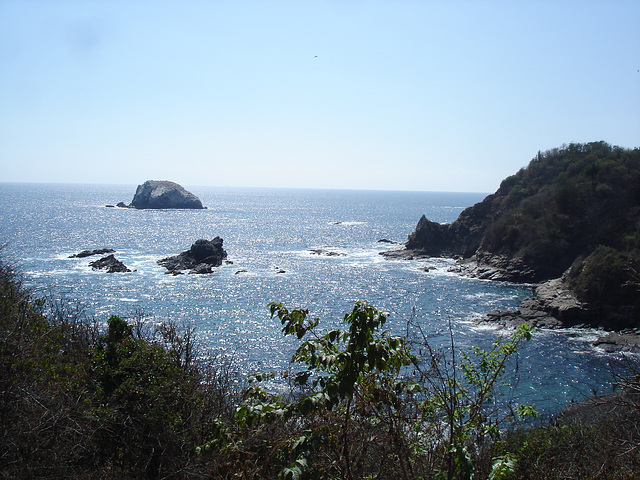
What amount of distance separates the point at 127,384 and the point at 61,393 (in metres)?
1.66

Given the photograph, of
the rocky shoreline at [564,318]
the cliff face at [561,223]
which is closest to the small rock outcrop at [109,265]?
the rocky shoreline at [564,318]

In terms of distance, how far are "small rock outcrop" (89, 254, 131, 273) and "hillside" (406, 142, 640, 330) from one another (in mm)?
52981

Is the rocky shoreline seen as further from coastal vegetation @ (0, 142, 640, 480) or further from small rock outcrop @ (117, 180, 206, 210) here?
small rock outcrop @ (117, 180, 206, 210)

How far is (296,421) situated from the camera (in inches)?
300

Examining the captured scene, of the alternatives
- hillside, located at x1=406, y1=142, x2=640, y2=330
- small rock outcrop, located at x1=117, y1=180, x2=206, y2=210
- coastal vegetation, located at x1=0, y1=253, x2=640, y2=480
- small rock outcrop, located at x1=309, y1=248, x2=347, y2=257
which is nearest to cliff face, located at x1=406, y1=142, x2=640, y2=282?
hillside, located at x1=406, y1=142, x2=640, y2=330

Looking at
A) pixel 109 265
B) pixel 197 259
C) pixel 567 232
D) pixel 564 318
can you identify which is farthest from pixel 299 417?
pixel 567 232

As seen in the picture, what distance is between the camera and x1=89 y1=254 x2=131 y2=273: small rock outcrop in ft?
212

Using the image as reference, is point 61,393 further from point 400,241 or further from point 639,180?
point 400,241

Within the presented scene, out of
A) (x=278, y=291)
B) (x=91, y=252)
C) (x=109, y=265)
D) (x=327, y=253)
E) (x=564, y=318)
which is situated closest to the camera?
(x=564, y=318)

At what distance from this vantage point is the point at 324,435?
545cm

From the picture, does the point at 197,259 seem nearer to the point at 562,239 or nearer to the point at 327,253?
the point at 327,253

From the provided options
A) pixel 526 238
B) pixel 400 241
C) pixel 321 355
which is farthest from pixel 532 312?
pixel 400 241

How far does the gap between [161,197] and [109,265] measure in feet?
396

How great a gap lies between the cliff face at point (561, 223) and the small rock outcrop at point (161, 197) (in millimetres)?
128614
